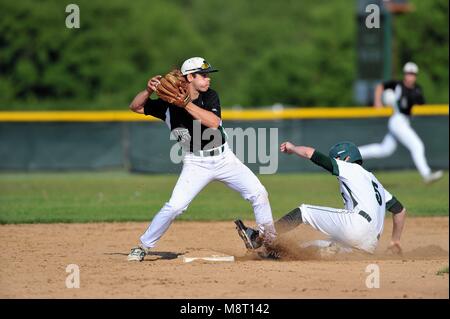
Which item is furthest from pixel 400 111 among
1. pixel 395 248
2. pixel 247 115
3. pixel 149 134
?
pixel 395 248

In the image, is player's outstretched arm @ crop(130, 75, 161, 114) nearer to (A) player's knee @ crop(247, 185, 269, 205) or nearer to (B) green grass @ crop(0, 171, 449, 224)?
(A) player's knee @ crop(247, 185, 269, 205)

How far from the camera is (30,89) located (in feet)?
135

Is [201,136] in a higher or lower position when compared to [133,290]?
higher

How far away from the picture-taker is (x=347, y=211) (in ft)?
27.8

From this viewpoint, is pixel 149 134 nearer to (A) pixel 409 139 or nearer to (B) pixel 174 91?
(A) pixel 409 139

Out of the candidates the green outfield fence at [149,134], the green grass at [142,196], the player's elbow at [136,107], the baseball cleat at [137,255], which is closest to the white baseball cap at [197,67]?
the player's elbow at [136,107]

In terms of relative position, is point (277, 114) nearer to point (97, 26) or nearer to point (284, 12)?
point (97, 26)

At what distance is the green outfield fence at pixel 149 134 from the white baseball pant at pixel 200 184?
35.2 feet

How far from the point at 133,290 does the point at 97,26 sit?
118 ft

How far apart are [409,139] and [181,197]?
8.19m

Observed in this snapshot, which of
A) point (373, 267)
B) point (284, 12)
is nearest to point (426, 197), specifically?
point (373, 267)

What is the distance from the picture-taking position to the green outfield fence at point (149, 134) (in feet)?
64.0

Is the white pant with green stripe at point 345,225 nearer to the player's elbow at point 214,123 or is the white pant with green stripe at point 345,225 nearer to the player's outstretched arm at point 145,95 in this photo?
the player's elbow at point 214,123

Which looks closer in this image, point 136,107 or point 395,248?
point 136,107
